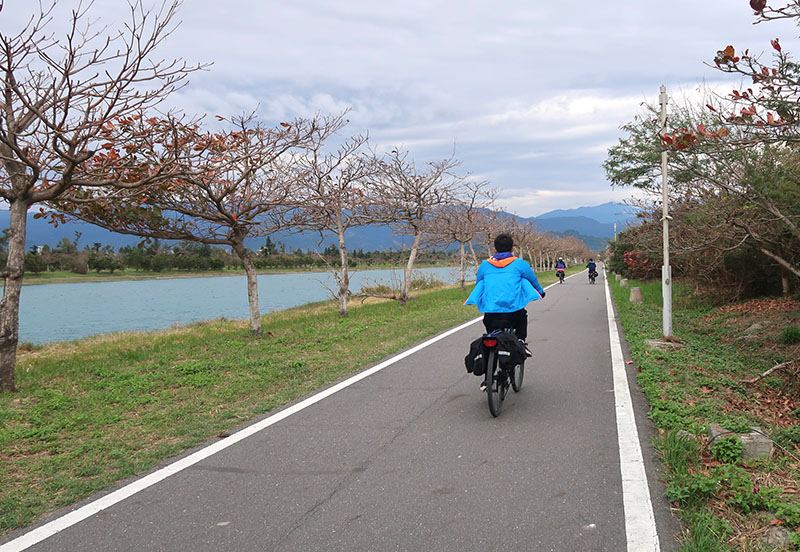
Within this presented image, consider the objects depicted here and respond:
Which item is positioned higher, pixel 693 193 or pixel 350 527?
pixel 693 193

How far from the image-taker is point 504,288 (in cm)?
645

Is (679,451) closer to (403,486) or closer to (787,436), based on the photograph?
(787,436)

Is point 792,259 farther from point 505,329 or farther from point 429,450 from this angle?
point 429,450

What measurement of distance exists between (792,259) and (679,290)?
1014 cm

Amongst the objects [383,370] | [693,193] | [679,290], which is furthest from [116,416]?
[679,290]

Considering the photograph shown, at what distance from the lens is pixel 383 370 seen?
350 inches

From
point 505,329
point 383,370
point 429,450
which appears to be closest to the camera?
point 429,450

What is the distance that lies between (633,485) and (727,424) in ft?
4.92

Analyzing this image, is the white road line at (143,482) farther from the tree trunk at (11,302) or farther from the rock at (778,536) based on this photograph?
the tree trunk at (11,302)

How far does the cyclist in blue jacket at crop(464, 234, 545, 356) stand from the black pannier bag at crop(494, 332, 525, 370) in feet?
1.05

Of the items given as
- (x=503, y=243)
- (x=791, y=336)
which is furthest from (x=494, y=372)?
(x=791, y=336)

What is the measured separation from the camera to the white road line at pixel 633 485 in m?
3.39

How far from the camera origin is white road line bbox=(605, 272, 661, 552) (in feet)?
11.1

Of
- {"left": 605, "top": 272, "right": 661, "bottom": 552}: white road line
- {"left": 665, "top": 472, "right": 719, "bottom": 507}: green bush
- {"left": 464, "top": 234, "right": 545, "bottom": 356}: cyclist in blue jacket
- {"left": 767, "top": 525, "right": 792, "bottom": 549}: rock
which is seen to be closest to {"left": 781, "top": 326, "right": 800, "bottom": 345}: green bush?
{"left": 605, "top": 272, "right": 661, "bottom": 552}: white road line
